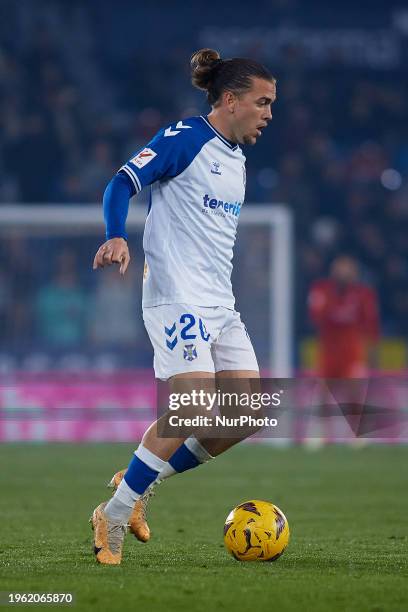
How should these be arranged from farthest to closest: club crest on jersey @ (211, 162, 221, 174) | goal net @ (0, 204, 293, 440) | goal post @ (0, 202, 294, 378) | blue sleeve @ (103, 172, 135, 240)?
goal post @ (0, 202, 294, 378)
goal net @ (0, 204, 293, 440)
club crest on jersey @ (211, 162, 221, 174)
blue sleeve @ (103, 172, 135, 240)

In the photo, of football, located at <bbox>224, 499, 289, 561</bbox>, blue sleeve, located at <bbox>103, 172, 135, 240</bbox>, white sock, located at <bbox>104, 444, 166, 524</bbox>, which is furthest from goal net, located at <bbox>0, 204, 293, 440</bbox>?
blue sleeve, located at <bbox>103, 172, 135, 240</bbox>

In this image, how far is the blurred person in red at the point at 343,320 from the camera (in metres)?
13.6

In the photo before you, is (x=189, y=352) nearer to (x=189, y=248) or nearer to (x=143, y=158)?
(x=189, y=248)

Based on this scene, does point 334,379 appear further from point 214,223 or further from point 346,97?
point 214,223

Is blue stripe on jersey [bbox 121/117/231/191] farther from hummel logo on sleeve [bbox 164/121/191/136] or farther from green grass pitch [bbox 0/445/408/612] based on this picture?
green grass pitch [bbox 0/445/408/612]

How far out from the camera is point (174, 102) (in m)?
19.0

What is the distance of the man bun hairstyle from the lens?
5.27 metres

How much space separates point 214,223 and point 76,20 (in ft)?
49.8

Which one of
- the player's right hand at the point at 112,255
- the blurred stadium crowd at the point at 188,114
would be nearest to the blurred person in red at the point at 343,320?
the blurred stadium crowd at the point at 188,114

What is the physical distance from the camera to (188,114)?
714 inches

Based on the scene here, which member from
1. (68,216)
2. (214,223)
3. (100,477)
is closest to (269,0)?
(68,216)

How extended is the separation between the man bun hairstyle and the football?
177 cm

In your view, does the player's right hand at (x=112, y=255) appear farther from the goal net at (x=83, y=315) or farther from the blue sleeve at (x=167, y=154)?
Result: the goal net at (x=83, y=315)

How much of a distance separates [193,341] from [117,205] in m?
0.61
